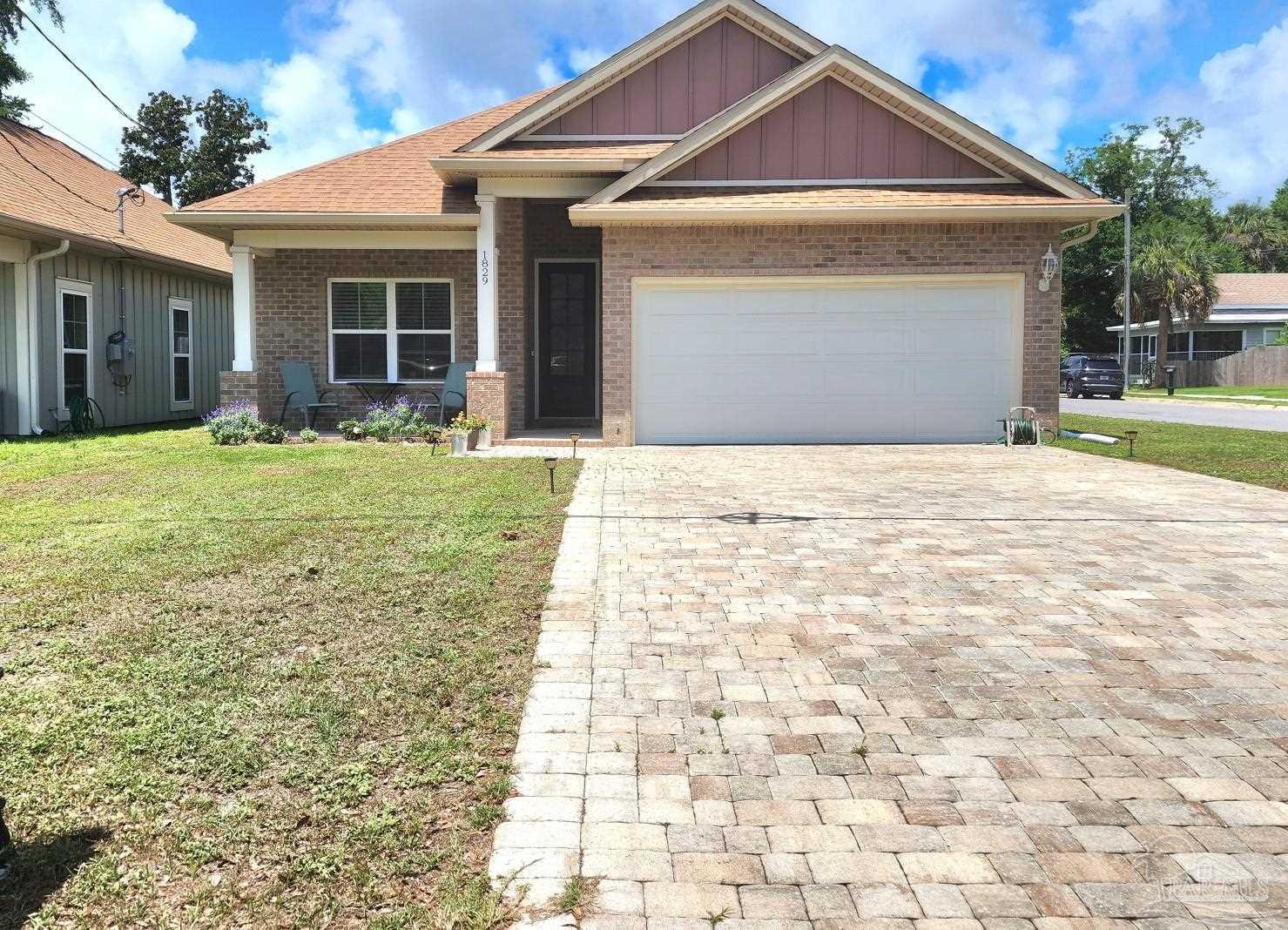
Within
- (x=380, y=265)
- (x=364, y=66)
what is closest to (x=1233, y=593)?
(x=380, y=265)

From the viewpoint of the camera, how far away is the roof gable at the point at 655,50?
13.3 metres

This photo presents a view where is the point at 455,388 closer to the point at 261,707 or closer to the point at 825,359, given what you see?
the point at 825,359

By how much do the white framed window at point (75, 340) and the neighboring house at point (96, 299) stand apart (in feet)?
0.06

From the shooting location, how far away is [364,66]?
1875 centimetres

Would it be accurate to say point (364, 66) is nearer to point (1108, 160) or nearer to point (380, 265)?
point (380, 265)

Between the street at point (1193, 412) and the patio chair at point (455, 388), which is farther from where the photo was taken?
the street at point (1193, 412)

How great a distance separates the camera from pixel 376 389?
1527 centimetres

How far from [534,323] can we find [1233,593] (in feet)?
39.1

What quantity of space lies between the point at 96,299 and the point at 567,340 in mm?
7821

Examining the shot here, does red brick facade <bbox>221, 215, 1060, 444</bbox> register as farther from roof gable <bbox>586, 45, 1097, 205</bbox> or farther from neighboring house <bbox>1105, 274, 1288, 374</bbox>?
neighboring house <bbox>1105, 274, 1288, 374</bbox>

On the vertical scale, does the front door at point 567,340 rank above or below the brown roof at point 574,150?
below

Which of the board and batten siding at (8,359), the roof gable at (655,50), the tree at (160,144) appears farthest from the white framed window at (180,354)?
the tree at (160,144)

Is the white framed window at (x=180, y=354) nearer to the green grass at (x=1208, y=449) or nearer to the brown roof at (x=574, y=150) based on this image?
the brown roof at (x=574, y=150)

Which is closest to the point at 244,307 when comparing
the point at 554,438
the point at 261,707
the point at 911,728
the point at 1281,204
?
the point at 554,438
